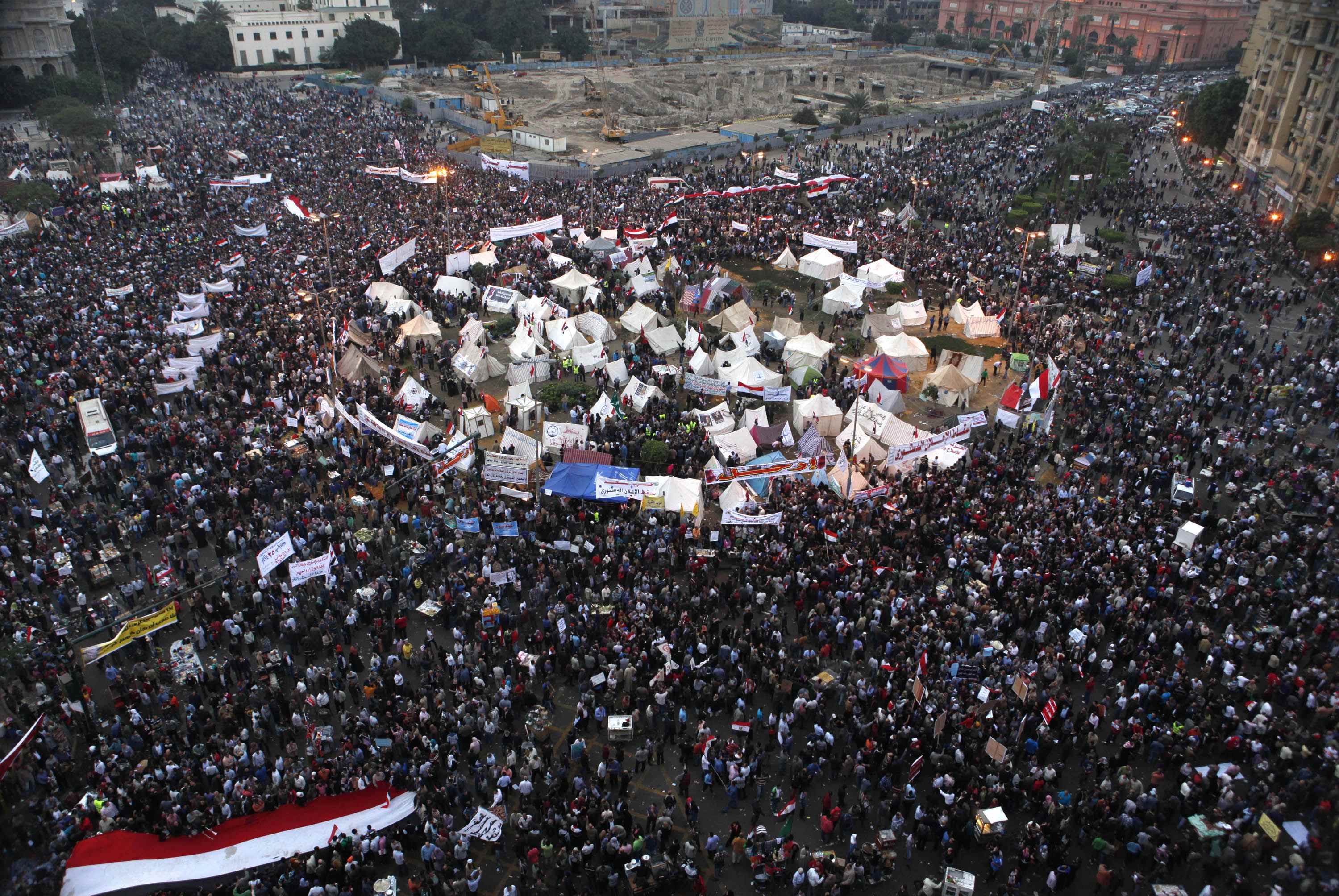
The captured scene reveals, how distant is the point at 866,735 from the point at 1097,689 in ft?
17.4

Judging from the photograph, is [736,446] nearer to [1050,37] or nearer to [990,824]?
[990,824]

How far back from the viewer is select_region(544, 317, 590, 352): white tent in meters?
30.7

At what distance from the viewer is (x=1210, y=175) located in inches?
2276

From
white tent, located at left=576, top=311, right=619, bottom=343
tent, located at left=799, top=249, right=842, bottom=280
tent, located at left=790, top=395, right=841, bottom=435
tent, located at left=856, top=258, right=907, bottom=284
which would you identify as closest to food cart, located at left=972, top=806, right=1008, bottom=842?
tent, located at left=790, top=395, right=841, bottom=435

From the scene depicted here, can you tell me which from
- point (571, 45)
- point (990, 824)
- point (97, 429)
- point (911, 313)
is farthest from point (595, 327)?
point (571, 45)

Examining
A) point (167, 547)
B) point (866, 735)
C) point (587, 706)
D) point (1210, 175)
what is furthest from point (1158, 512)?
point (1210, 175)

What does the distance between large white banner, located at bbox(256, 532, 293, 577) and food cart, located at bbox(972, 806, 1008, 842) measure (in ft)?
46.1

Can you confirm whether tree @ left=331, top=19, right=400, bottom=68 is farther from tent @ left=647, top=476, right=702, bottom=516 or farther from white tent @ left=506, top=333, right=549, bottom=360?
tent @ left=647, top=476, right=702, bottom=516

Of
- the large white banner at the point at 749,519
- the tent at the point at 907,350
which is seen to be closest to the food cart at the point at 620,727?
the large white banner at the point at 749,519

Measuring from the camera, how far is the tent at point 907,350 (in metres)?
31.1

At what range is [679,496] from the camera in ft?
71.6

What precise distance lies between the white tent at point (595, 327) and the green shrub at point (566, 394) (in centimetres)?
345

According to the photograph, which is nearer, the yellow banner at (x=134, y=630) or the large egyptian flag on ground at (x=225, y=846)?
the large egyptian flag on ground at (x=225, y=846)

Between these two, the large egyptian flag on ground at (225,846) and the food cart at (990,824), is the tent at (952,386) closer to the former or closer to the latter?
the food cart at (990,824)
